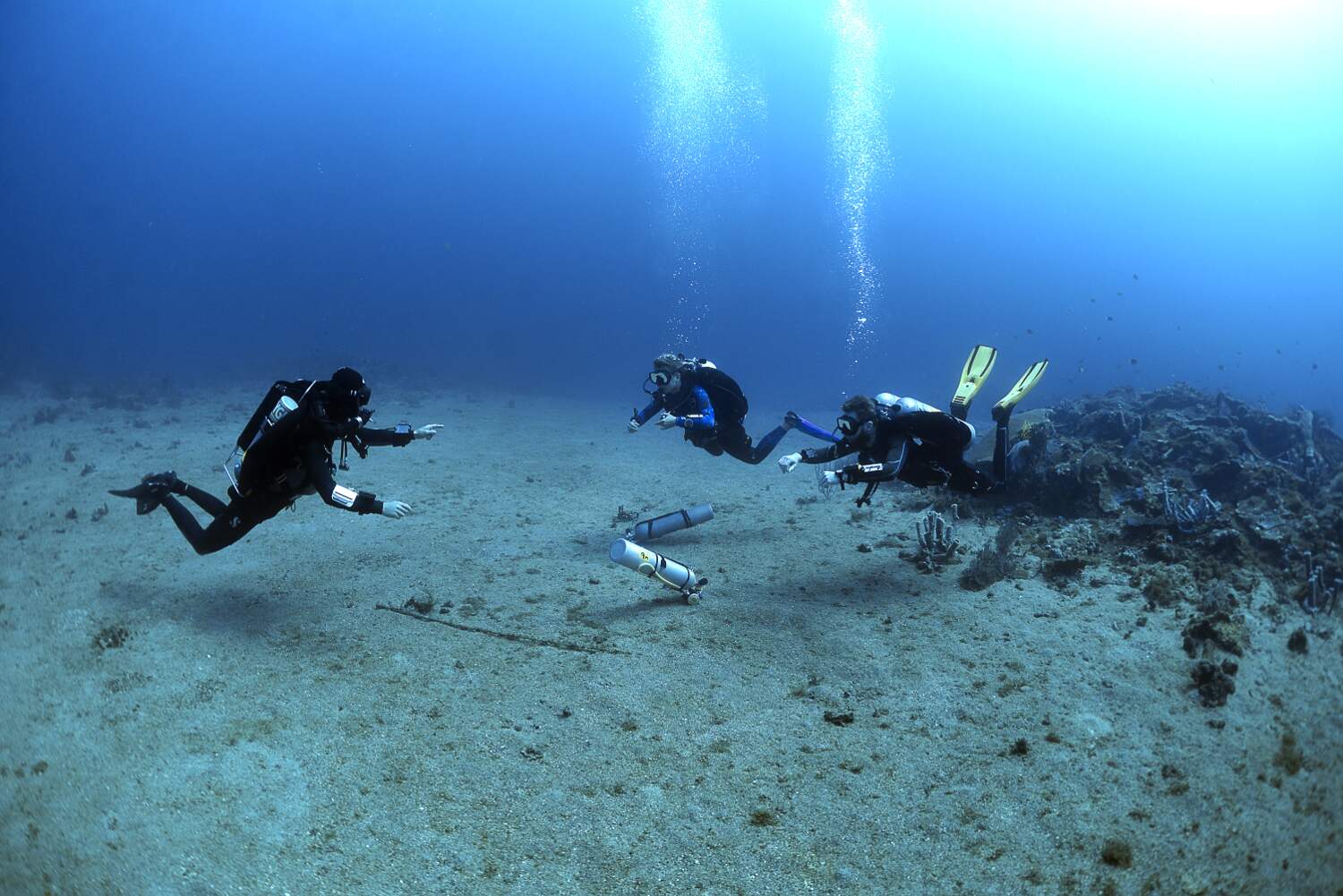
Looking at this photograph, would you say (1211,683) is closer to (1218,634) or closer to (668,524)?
(1218,634)

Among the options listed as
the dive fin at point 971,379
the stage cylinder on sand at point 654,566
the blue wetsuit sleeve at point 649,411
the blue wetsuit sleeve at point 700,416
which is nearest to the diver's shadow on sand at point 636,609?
the stage cylinder on sand at point 654,566

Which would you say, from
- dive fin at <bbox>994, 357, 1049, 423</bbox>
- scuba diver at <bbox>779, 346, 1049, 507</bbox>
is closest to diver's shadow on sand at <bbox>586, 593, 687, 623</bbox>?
scuba diver at <bbox>779, 346, 1049, 507</bbox>

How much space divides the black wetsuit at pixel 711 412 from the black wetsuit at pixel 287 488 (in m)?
4.28

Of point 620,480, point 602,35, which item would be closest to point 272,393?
point 620,480

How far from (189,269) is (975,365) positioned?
139899 millimetres

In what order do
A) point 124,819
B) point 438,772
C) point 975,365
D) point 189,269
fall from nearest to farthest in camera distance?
point 124,819
point 438,772
point 975,365
point 189,269

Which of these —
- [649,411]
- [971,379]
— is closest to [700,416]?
[649,411]

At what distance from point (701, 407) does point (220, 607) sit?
682cm

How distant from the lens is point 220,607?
690cm

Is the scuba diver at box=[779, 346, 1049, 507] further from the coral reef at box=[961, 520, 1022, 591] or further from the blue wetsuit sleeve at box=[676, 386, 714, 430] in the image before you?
the blue wetsuit sleeve at box=[676, 386, 714, 430]

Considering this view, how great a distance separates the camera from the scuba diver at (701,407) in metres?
10.2

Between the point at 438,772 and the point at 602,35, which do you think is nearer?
the point at 438,772

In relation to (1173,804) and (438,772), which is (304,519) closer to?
(438,772)

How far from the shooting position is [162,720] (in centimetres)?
488
